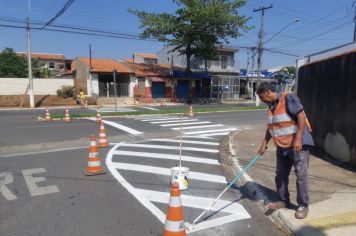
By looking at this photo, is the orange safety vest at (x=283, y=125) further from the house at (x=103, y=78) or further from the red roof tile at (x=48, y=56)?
the red roof tile at (x=48, y=56)

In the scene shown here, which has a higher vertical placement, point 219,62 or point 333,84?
point 219,62

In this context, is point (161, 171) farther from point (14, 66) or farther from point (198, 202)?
point (14, 66)

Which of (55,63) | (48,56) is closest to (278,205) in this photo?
(55,63)

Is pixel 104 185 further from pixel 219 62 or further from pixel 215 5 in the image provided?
pixel 219 62

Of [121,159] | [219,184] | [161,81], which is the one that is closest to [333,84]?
[219,184]

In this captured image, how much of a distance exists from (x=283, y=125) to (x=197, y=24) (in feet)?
113

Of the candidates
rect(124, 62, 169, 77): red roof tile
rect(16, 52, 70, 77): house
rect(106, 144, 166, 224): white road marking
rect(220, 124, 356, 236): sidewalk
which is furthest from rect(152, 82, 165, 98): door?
rect(106, 144, 166, 224): white road marking

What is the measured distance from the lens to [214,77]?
49719 millimetres

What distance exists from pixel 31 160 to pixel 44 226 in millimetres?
4933

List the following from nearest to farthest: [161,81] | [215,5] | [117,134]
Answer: [117,134]
[215,5]
[161,81]

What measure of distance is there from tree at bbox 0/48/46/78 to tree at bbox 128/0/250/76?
847 inches

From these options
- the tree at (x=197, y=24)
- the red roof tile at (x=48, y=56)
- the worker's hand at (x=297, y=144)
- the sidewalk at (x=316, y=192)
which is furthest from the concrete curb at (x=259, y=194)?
the red roof tile at (x=48, y=56)

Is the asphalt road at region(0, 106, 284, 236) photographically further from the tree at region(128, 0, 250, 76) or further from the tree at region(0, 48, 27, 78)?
the tree at region(0, 48, 27, 78)

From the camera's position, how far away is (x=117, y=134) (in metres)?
14.6
